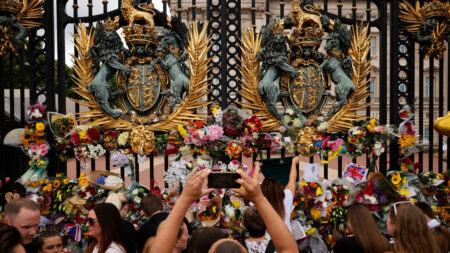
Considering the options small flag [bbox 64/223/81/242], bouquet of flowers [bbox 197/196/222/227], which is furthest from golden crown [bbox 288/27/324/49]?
small flag [bbox 64/223/81/242]

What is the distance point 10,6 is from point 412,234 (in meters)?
5.21

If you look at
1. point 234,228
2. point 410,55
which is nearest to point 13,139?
point 234,228

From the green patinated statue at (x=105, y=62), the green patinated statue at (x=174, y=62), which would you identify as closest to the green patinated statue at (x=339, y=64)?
the green patinated statue at (x=174, y=62)

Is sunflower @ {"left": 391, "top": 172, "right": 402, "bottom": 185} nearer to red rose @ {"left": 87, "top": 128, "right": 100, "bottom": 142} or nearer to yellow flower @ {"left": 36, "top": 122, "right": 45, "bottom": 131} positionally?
red rose @ {"left": 87, "top": 128, "right": 100, "bottom": 142}

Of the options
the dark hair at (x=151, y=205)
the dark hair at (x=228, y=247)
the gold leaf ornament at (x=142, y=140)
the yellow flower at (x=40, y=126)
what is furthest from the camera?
the gold leaf ornament at (x=142, y=140)

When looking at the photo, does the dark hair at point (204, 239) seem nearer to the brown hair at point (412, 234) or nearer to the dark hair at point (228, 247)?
the dark hair at point (228, 247)

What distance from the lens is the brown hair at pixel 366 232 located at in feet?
9.71

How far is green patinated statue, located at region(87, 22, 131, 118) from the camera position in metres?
5.32

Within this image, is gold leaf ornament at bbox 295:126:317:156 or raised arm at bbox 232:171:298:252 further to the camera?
gold leaf ornament at bbox 295:126:317:156

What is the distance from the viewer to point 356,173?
5352mm

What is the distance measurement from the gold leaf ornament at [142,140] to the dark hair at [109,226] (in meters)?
2.29

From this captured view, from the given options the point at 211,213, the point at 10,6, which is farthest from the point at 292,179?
the point at 10,6

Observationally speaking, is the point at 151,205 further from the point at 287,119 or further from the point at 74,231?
the point at 287,119

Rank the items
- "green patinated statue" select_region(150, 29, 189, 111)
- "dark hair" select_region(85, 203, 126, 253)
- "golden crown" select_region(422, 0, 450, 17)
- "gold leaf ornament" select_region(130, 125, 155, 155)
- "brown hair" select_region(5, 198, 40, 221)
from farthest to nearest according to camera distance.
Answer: "golden crown" select_region(422, 0, 450, 17) → "green patinated statue" select_region(150, 29, 189, 111) → "gold leaf ornament" select_region(130, 125, 155, 155) → "brown hair" select_region(5, 198, 40, 221) → "dark hair" select_region(85, 203, 126, 253)
